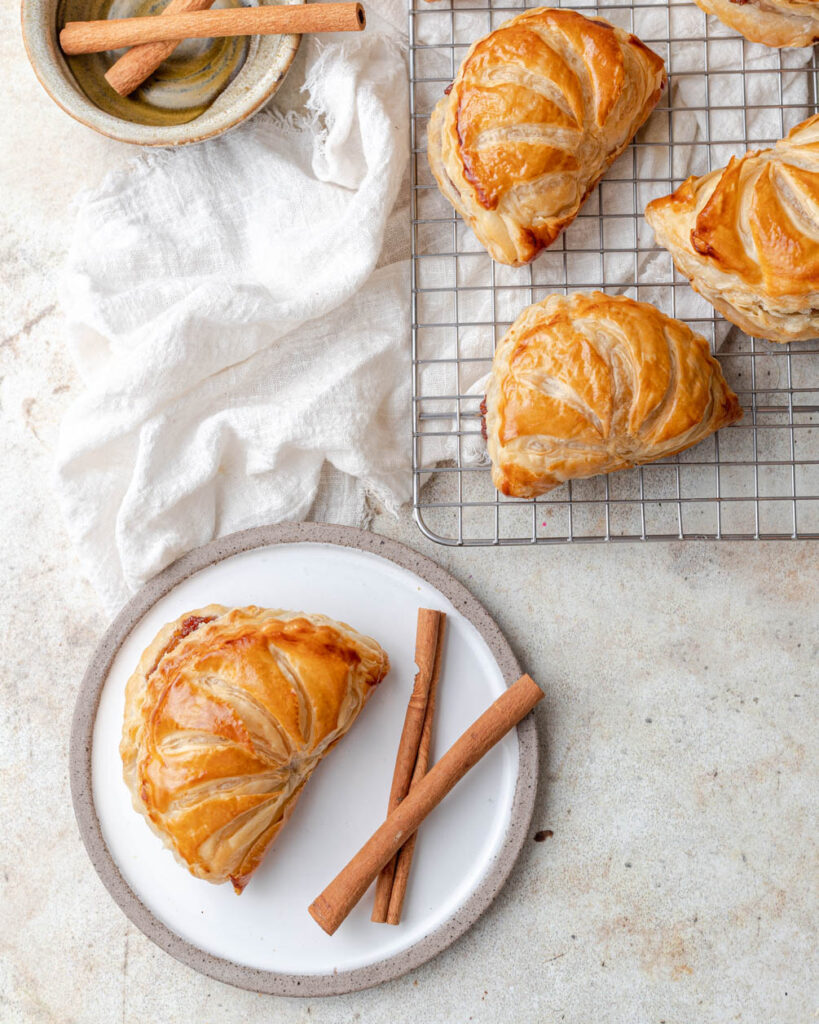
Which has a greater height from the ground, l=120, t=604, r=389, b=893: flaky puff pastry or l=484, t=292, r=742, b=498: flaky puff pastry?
l=484, t=292, r=742, b=498: flaky puff pastry

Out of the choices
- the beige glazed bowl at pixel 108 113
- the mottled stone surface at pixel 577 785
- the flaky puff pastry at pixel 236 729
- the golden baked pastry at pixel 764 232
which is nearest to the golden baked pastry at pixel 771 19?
the golden baked pastry at pixel 764 232

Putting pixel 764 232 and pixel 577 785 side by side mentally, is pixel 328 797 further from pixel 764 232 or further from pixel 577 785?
pixel 764 232

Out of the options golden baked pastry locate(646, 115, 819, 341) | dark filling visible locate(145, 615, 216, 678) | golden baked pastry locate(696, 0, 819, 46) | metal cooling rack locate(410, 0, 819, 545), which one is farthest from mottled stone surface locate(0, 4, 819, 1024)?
golden baked pastry locate(696, 0, 819, 46)

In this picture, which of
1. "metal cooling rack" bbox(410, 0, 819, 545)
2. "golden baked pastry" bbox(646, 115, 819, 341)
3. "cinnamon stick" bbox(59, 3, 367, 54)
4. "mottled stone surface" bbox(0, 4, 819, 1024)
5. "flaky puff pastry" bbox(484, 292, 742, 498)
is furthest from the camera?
"mottled stone surface" bbox(0, 4, 819, 1024)

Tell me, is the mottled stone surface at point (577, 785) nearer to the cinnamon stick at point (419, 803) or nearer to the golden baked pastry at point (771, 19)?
the cinnamon stick at point (419, 803)

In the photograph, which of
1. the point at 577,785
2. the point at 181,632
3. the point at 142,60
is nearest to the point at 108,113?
the point at 142,60

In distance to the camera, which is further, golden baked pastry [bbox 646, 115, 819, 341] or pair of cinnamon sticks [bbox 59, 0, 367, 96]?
pair of cinnamon sticks [bbox 59, 0, 367, 96]

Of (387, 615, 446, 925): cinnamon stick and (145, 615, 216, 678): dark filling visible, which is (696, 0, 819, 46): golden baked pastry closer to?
(387, 615, 446, 925): cinnamon stick

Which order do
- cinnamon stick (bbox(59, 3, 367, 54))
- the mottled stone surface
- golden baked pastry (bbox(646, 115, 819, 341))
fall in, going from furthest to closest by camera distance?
1. the mottled stone surface
2. cinnamon stick (bbox(59, 3, 367, 54))
3. golden baked pastry (bbox(646, 115, 819, 341))

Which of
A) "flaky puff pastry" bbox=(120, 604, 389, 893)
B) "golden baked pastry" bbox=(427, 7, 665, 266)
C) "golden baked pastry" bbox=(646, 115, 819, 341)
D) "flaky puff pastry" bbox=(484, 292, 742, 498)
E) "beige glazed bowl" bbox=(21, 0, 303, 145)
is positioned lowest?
"flaky puff pastry" bbox=(120, 604, 389, 893)
